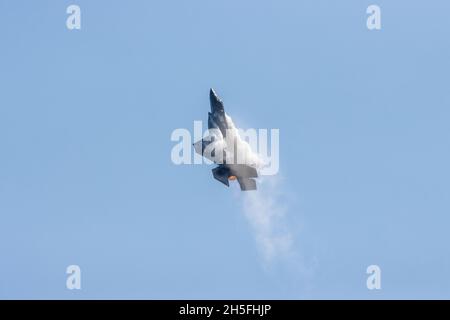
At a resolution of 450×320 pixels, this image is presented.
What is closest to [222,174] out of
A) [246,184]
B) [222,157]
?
[222,157]

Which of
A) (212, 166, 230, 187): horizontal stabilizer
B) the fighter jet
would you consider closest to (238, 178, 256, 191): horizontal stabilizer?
the fighter jet

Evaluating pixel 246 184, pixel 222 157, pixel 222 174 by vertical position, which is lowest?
pixel 246 184

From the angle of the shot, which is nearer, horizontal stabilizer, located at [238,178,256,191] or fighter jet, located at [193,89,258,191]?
fighter jet, located at [193,89,258,191]

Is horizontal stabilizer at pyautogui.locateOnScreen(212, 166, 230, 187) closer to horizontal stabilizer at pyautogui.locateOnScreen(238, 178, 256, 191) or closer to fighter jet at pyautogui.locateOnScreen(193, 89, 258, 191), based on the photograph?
fighter jet at pyautogui.locateOnScreen(193, 89, 258, 191)

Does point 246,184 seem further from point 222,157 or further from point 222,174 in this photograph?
point 222,157

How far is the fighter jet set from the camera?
5994 inches

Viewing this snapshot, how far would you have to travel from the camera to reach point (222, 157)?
499 feet

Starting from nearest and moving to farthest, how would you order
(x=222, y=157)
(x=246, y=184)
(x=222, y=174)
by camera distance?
(x=222, y=157), (x=222, y=174), (x=246, y=184)

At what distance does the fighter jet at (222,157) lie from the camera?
5994 inches

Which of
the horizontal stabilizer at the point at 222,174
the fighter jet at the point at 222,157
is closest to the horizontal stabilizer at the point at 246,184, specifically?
the fighter jet at the point at 222,157
